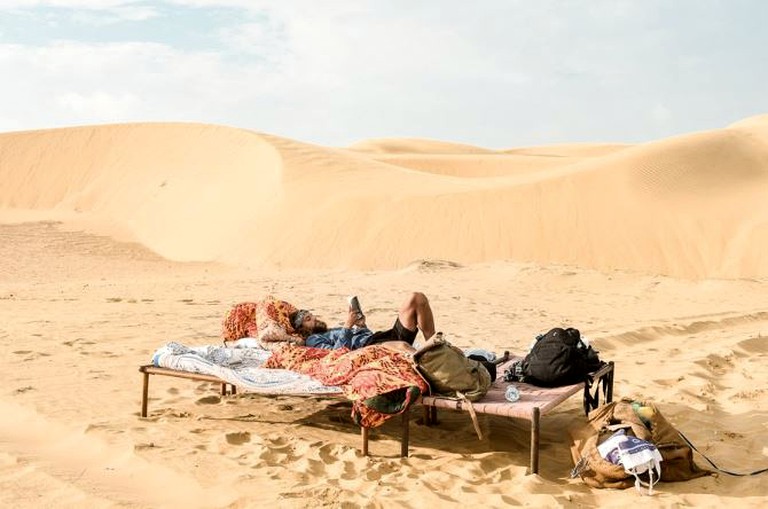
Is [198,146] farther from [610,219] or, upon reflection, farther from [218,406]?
[218,406]

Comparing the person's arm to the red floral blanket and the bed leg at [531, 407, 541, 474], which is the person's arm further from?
the bed leg at [531, 407, 541, 474]

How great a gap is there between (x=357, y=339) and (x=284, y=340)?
2.17 ft

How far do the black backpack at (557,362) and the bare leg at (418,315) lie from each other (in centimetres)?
79

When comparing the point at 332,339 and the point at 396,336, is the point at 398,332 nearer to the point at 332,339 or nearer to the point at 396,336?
the point at 396,336

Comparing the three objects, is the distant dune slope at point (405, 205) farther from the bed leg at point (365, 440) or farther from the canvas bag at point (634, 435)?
the canvas bag at point (634, 435)

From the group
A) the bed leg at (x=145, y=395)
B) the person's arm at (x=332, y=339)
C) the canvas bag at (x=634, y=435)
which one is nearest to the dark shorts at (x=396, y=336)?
the person's arm at (x=332, y=339)

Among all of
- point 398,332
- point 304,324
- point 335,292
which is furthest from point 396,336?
point 335,292

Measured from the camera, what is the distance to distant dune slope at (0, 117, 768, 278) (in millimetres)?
23000

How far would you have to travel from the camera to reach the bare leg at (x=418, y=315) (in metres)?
6.50

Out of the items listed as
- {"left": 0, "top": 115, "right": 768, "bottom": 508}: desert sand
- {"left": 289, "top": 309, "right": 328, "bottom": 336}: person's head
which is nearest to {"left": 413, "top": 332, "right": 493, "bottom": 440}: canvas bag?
{"left": 0, "top": 115, "right": 768, "bottom": 508}: desert sand

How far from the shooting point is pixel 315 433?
19.9 ft

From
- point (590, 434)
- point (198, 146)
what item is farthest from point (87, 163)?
point (590, 434)

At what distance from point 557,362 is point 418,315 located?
124 cm

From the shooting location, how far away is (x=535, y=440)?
500cm
